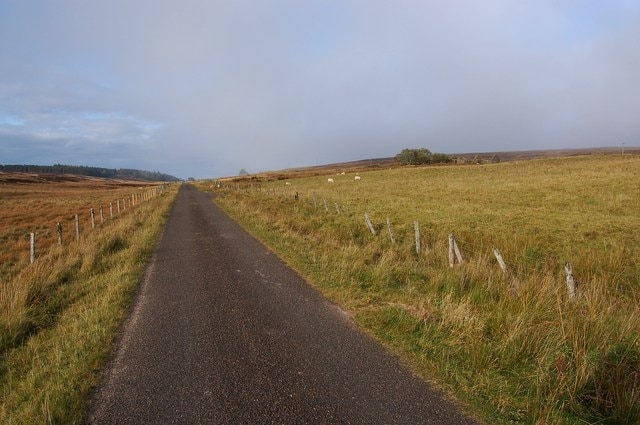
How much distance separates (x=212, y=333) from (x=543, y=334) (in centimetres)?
475

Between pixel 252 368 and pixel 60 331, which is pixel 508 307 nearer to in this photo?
pixel 252 368

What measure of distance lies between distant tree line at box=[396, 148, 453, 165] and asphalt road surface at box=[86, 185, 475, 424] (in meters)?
121

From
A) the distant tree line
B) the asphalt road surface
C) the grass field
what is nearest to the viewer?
the asphalt road surface

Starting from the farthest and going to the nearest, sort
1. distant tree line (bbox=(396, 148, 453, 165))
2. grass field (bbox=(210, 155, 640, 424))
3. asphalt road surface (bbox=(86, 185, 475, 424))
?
distant tree line (bbox=(396, 148, 453, 165)) → grass field (bbox=(210, 155, 640, 424)) → asphalt road surface (bbox=(86, 185, 475, 424))

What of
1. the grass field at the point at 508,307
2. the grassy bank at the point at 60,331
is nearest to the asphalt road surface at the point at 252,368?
the grassy bank at the point at 60,331

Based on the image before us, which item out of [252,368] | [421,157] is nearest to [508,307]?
[252,368]

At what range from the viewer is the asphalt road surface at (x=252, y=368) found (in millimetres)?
3783

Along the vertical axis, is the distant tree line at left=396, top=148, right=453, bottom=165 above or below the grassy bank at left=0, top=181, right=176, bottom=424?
above

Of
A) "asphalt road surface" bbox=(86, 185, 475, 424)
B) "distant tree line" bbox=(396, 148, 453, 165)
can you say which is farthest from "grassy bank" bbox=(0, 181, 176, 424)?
"distant tree line" bbox=(396, 148, 453, 165)

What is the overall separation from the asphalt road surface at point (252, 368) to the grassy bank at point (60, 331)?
281 mm

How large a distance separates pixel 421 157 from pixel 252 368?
419ft

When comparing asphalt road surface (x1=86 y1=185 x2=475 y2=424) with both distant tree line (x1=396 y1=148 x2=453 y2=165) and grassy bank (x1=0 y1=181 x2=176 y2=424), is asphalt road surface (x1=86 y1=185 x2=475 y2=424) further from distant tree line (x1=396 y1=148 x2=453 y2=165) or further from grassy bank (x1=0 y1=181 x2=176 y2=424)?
distant tree line (x1=396 y1=148 x2=453 y2=165)

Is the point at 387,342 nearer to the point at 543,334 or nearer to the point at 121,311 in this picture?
the point at 543,334

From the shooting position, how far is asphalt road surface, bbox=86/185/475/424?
378cm
